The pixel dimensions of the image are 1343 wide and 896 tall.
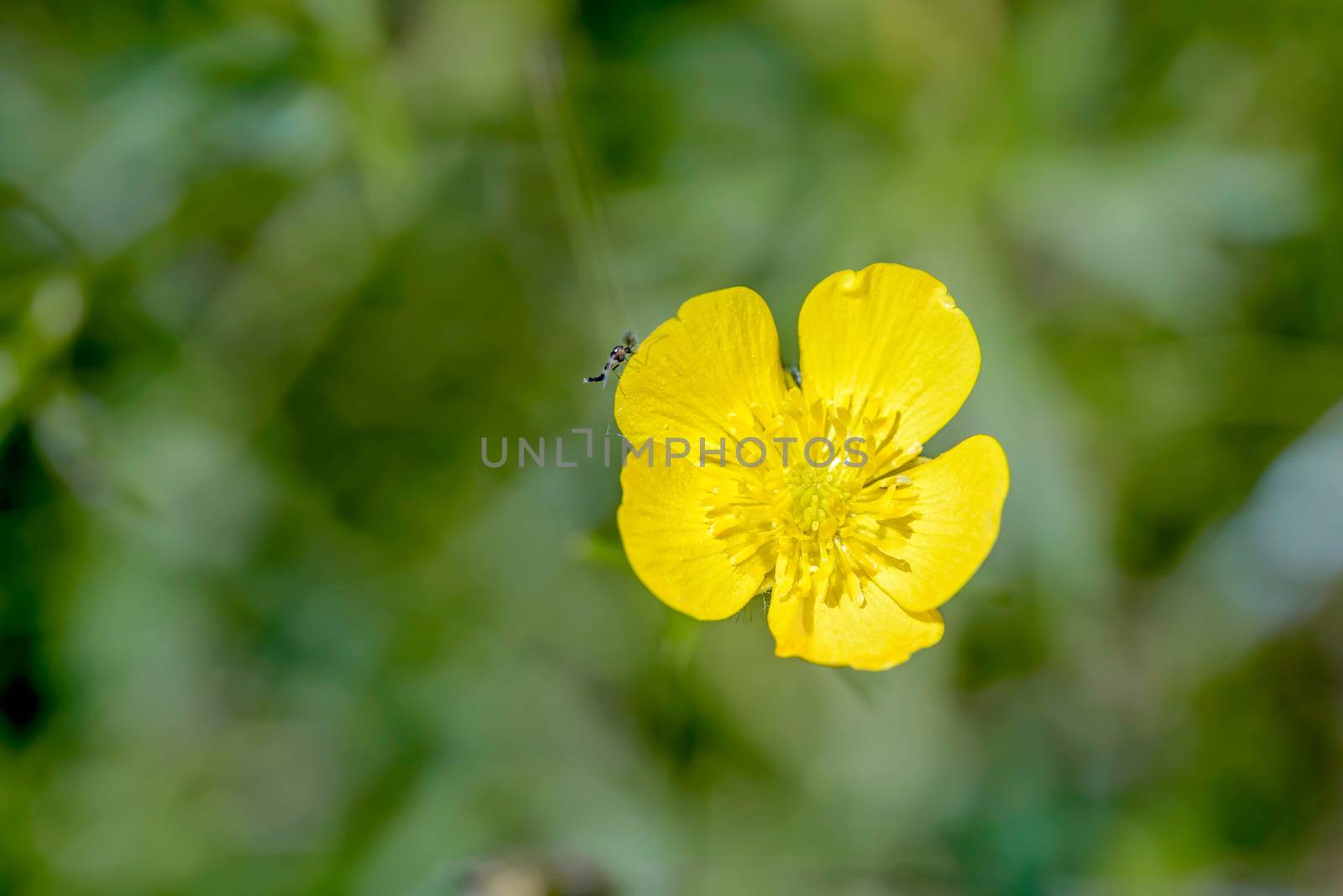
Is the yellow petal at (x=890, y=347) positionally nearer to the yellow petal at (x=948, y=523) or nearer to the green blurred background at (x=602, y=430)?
the yellow petal at (x=948, y=523)

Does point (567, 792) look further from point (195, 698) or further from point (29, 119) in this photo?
point (29, 119)

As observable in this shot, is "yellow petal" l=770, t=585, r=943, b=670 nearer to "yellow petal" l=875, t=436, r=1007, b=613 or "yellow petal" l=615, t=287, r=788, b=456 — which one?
"yellow petal" l=875, t=436, r=1007, b=613

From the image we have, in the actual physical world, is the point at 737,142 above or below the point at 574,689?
above

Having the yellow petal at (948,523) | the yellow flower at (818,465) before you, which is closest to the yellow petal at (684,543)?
the yellow flower at (818,465)

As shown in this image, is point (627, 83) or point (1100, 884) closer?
point (1100, 884)

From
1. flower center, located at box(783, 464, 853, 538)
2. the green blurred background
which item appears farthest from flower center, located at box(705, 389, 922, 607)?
the green blurred background

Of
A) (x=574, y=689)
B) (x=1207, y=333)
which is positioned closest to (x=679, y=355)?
(x=574, y=689)

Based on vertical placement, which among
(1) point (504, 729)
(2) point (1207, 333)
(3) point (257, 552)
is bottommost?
(1) point (504, 729)

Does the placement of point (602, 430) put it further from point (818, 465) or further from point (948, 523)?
point (948, 523)
